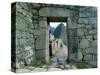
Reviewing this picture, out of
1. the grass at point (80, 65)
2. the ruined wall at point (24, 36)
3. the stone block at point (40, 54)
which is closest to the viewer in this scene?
the ruined wall at point (24, 36)

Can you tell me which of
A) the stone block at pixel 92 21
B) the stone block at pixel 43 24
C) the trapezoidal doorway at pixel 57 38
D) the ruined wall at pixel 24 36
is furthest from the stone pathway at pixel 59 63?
the stone block at pixel 92 21

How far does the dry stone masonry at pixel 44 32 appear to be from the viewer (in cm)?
355

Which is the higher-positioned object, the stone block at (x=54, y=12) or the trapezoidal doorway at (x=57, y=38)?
the stone block at (x=54, y=12)

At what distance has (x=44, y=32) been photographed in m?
3.74

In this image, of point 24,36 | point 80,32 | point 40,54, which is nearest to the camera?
point 24,36

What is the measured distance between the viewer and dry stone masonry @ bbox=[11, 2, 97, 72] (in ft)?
11.6

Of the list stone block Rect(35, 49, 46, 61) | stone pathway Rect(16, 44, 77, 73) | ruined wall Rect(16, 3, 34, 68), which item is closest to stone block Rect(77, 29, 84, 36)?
stone pathway Rect(16, 44, 77, 73)

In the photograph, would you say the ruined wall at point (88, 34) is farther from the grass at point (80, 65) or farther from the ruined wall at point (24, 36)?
the ruined wall at point (24, 36)

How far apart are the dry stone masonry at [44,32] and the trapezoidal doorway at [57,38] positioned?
0.04 m

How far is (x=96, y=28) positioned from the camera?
4.02 metres

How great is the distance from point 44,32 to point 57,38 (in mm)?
208

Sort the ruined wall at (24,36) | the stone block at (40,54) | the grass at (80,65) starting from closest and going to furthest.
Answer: the ruined wall at (24,36) → the stone block at (40,54) → the grass at (80,65)

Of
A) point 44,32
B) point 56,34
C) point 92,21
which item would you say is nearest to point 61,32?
point 56,34

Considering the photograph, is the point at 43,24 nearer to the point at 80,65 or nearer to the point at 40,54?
the point at 40,54
